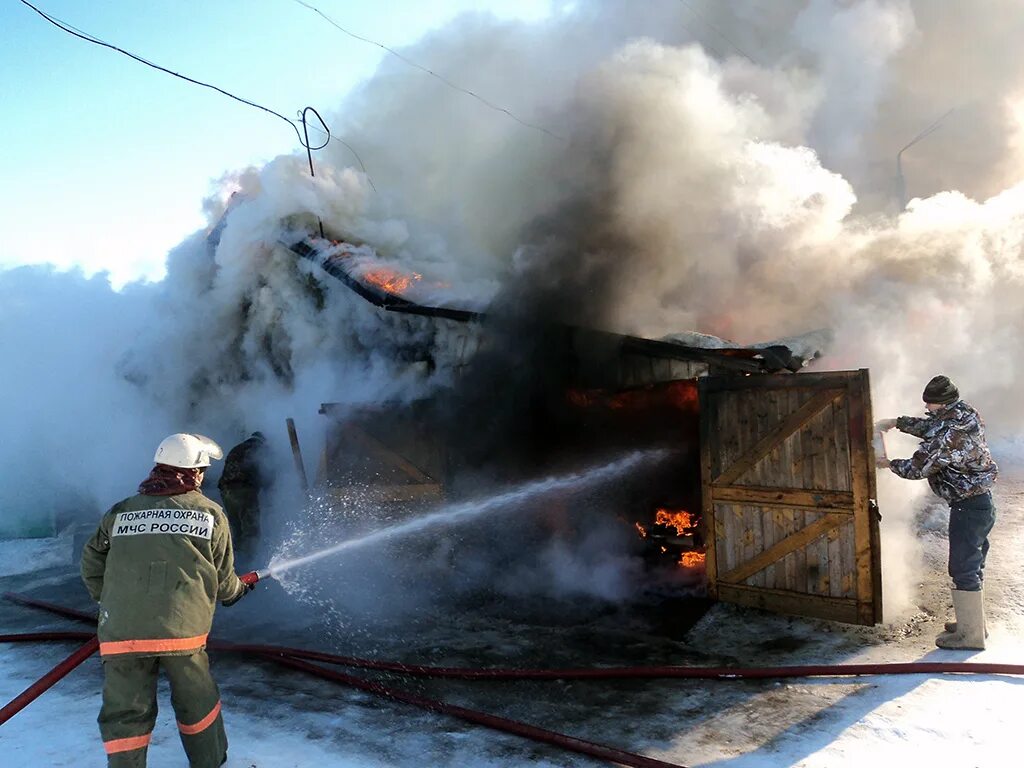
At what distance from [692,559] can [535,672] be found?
371cm

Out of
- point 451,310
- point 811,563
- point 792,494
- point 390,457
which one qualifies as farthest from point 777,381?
point 390,457

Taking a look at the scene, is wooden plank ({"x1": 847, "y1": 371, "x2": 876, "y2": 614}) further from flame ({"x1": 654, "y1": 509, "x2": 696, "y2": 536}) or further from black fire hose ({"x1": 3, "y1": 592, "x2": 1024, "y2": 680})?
flame ({"x1": 654, "y1": 509, "x2": 696, "y2": 536})

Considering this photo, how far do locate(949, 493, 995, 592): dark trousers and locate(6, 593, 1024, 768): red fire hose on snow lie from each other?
734 millimetres

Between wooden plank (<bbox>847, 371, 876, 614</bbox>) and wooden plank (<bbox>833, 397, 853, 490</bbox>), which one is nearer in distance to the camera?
wooden plank (<bbox>847, 371, 876, 614</bbox>)

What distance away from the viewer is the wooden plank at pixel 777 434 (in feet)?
21.4

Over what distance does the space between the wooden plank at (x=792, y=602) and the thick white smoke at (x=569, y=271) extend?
74 cm

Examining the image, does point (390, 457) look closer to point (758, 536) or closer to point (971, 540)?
point (758, 536)

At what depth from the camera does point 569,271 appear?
1066cm

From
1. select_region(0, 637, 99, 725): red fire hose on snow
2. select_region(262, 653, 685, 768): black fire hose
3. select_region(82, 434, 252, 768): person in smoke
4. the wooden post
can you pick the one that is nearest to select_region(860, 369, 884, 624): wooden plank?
select_region(262, 653, 685, 768): black fire hose

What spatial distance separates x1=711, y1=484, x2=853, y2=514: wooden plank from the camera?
640 cm

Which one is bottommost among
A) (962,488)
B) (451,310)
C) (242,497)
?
(242,497)

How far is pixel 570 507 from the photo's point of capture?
29.6 feet

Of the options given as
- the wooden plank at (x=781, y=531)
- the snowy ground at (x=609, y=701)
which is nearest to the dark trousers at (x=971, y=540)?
the snowy ground at (x=609, y=701)

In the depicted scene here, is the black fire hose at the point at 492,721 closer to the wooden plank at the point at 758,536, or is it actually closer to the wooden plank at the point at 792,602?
the wooden plank at the point at 792,602
